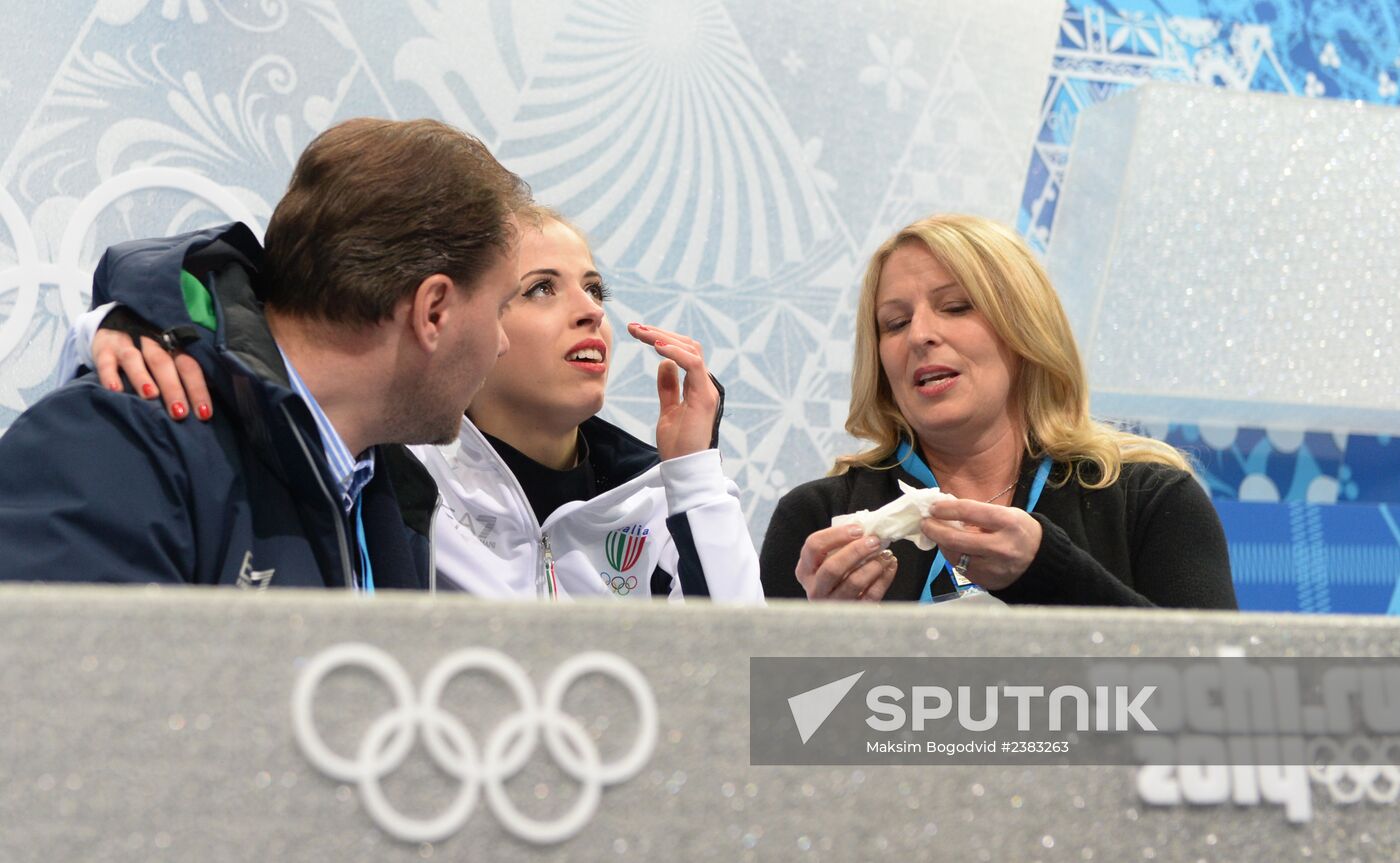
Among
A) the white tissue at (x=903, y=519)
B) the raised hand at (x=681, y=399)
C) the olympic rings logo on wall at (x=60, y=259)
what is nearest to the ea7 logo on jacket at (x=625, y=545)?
the raised hand at (x=681, y=399)

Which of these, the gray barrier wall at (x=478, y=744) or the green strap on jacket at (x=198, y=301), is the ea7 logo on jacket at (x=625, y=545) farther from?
the gray barrier wall at (x=478, y=744)

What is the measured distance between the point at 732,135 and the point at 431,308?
1612 millimetres

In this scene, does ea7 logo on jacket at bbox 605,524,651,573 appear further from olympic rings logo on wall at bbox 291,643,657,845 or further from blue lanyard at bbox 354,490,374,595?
olympic rings logo on wall at bbox 291,643,657,845

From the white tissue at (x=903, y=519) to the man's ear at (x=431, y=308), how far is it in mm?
540

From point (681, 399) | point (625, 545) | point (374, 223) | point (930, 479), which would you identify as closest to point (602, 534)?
point (625, 545)

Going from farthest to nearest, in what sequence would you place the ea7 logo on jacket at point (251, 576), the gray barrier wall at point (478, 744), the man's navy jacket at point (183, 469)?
1. the ea7 logo on jacket at point (251, 576)
2. the man's navy jacket at point (183, 469)
3. the gray barrier wall at point (478, 744)

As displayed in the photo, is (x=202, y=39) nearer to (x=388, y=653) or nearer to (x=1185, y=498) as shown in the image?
(x=1185, y=498)

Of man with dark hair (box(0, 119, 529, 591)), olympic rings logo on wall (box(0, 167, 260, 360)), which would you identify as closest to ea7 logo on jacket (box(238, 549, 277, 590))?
Result: man with dark hair (box(0, 119, 529, 591))

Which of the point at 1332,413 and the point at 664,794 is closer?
the point at 664,794

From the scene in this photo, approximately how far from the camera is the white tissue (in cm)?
150

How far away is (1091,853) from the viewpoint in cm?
59

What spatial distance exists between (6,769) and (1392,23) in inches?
142

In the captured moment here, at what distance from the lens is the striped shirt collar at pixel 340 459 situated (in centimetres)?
128

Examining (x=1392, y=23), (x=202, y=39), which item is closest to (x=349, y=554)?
(x=202, y=39)
